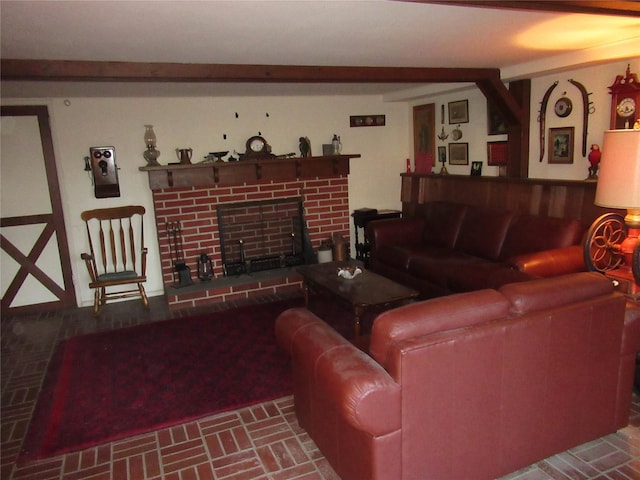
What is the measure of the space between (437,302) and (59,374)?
2917 mm

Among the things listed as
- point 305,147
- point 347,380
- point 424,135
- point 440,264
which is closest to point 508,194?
point 440,264

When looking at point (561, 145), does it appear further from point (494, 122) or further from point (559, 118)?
point (494, 122)

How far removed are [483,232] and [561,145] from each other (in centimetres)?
101

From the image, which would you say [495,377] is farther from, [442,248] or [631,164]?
[442,248]

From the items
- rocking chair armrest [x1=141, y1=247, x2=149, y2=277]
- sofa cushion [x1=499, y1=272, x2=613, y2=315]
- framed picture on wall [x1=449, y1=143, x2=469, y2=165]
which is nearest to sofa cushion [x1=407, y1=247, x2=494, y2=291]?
framed picture on wall [x1=449, y1=143, x2=469, y2=165]

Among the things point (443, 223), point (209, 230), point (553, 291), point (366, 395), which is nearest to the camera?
point (366, 395)

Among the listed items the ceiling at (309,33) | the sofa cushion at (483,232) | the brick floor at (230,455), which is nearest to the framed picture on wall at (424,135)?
the sofa cushion at (483,232)

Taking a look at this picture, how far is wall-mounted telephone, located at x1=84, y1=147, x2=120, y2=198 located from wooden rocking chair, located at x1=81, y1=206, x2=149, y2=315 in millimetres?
200

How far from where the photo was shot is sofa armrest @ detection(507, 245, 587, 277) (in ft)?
11.3

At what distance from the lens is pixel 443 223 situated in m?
5.00

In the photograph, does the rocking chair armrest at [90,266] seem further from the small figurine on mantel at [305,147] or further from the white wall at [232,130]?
the small figurine on mantel at [305,147]

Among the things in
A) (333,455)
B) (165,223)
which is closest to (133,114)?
(165,223)

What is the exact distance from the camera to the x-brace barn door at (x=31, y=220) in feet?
15.1

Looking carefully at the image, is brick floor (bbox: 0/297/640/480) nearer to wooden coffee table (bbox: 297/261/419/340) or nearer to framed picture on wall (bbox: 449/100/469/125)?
wooden coffee table (bbox: 297/261/419/340)
